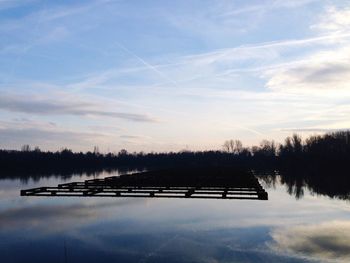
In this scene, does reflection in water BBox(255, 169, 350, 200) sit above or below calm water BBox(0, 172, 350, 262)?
above

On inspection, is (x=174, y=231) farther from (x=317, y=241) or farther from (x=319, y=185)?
(x=319, y=185)

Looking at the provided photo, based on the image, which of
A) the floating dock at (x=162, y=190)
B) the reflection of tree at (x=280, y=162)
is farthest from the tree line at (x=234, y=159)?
the floating dock at (x=162, y=190)

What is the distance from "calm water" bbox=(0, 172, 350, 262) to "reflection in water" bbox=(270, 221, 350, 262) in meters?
0.03

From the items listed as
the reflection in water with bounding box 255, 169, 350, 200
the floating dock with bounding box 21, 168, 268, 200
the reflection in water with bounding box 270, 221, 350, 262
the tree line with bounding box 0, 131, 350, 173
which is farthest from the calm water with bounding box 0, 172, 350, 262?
the tree line with bounding box 0, 131, 350, 173

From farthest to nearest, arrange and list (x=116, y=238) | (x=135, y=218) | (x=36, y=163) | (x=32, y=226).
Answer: (x=36, y=163) → (x=135, y=218) → (x=32, y=226) → (x=116, y=238)

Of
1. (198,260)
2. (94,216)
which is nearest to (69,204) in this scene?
(94,216)

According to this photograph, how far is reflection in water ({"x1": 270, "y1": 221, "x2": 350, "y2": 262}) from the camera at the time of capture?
13203 mm

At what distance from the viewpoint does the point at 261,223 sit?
1909 centimetres

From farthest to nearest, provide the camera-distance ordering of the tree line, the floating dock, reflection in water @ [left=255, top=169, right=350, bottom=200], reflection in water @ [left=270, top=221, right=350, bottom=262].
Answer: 1. the tree line
2. reflection in water @ [left=255, top=169, right=350, bottom=200]
3. the floating dock
4. reflection in water @ [left=270, top=221, right=350, bottom=262]

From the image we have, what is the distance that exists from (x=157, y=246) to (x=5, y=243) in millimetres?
5723

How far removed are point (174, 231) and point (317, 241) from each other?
5651 mm

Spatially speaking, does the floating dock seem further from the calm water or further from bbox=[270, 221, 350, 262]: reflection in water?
bbox=[270, 221, 350, 262]: reflection in water

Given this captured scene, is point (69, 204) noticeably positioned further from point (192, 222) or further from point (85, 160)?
point (85, 160)

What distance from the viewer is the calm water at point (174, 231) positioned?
521 inches
